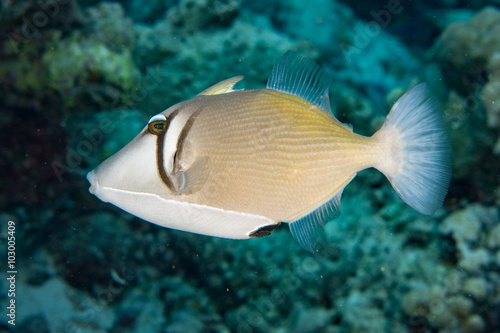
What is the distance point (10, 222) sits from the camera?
4324 millimetres

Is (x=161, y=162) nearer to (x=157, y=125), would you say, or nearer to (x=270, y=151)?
(x=157, y=125)

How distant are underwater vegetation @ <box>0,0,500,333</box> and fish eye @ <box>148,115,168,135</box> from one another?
238 centimetres

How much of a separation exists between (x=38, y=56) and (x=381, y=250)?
4.70 metres

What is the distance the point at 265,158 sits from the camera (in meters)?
1.34

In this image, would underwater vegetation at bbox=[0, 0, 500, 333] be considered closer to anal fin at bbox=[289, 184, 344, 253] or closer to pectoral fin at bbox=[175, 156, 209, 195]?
anal fin at bbox=[289, 184, 344, 253]

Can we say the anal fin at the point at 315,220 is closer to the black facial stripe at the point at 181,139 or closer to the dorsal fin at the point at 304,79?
the dorsal fin at the point at 304,79

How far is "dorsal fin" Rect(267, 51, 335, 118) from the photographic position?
1450 mm

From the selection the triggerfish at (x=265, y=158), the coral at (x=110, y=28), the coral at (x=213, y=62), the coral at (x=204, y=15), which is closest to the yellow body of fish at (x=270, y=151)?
the triggerfish at (x=265, y=158)

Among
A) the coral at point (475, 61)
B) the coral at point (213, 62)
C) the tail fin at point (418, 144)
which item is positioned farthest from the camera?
the coral at point (213, 62)

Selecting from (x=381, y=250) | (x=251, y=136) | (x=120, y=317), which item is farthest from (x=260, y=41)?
(x=120, y=317)

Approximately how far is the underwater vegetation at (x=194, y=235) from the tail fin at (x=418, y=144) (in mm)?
1653

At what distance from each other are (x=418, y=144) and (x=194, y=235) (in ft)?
9.39

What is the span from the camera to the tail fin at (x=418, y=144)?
1.39 metres

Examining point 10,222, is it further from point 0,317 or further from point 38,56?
point 38,56
